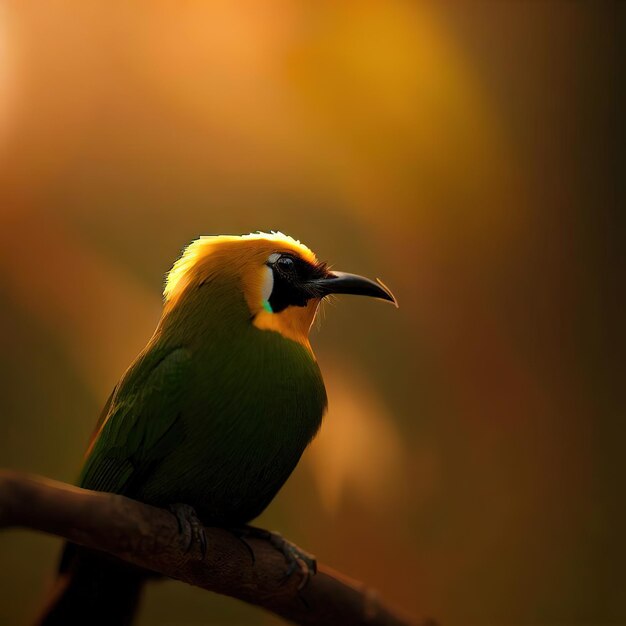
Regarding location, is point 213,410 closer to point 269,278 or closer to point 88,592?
point 269,278

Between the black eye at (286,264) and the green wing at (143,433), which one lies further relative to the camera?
the black eye at (286,264)

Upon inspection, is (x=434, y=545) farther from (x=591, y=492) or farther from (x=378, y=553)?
(x=591, y=492)

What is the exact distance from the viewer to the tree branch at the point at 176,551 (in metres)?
0.93

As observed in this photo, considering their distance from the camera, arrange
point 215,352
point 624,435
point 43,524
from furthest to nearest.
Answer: point 624,435 → point 215,352 → point 43,524

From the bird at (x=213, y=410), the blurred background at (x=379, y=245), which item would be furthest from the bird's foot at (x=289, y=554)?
the blurred background at (x=379, y=245)

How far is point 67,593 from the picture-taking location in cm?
129

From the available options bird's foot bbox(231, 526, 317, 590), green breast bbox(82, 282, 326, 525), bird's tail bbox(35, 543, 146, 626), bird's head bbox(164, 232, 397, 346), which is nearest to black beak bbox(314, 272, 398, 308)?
bird's head bbox(164, 232, 397, 346)

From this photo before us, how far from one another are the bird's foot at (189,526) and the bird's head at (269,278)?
1.06ft

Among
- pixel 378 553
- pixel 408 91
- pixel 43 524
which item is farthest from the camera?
pixel 408 91

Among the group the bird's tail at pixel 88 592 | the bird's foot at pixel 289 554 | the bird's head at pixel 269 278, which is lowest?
the bird's tail at pixel 88 592

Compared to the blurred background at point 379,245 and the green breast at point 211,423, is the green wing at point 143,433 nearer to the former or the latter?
the green breast at point 211,423

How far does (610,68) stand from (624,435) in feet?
3.97

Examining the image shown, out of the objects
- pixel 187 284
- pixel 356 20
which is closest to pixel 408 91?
pixel 356 20

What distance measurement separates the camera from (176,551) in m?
1.15
